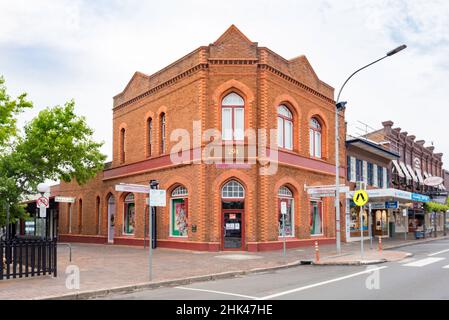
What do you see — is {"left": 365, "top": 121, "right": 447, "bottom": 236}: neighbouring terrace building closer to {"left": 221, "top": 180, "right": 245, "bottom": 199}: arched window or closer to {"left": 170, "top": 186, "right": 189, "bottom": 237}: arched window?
{"left": 221, "top": 180, "right": 245, "bottom": 199}: arched window

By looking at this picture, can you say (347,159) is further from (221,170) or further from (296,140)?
(221,170)

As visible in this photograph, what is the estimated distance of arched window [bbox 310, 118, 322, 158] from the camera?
1094 inches

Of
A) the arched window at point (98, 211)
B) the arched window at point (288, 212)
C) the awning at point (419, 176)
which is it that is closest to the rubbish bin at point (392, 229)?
the awning at point (419, 176)

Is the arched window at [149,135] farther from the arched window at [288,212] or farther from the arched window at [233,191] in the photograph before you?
the arched window at [288,212]

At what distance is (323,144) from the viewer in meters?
28.8

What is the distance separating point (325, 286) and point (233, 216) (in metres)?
11.1

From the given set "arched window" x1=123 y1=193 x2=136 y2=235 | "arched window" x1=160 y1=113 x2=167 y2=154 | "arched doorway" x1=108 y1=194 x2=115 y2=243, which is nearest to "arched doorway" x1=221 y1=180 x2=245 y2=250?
"arched window" x1=160 y1=113 x2=167 y2=154

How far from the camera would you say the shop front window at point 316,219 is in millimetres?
27172

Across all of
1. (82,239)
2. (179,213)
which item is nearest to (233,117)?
(179,213)

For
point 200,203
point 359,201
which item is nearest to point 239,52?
point 200,203

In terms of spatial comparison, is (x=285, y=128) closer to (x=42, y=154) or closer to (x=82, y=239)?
(x=42, y=154)

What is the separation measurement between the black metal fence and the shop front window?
16.7 metres
